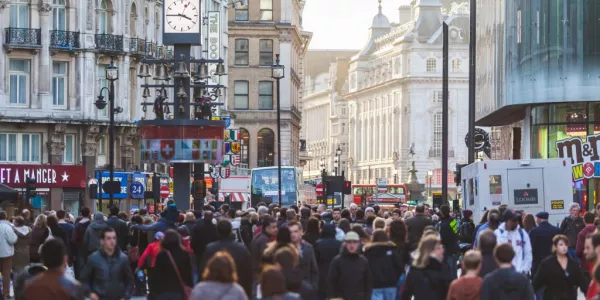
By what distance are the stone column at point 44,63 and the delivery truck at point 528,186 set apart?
89.0 ft

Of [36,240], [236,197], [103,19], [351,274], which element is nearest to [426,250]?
[351,274]

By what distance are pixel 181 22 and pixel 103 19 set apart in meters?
22.8

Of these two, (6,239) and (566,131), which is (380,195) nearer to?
(566,131)

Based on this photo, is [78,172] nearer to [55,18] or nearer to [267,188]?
[55,18]

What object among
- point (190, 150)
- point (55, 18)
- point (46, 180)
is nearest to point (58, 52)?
point (55, 18)

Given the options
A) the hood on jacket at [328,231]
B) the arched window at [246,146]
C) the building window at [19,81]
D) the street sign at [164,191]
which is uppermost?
the building window at [19,81]

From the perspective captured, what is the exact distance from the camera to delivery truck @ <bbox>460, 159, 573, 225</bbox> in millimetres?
36594

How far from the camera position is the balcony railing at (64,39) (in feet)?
201

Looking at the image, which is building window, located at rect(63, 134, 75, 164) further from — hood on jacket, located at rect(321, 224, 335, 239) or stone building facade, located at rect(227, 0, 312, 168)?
stone building facade, located at rect(227, 0, 312, 168)

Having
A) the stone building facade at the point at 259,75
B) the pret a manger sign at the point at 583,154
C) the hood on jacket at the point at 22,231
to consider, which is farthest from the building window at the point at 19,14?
the stone building facade at the point at 259,75

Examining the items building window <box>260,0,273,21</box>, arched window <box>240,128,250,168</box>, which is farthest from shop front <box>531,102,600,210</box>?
building window <box>260,0,273,21</box>

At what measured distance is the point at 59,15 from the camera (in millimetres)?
61906

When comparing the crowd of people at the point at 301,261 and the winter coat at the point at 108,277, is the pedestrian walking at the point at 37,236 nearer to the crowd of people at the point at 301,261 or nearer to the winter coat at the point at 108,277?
the crowd of people at the point at 301,261

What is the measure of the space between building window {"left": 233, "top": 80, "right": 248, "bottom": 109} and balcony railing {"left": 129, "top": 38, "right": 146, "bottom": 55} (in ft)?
161
